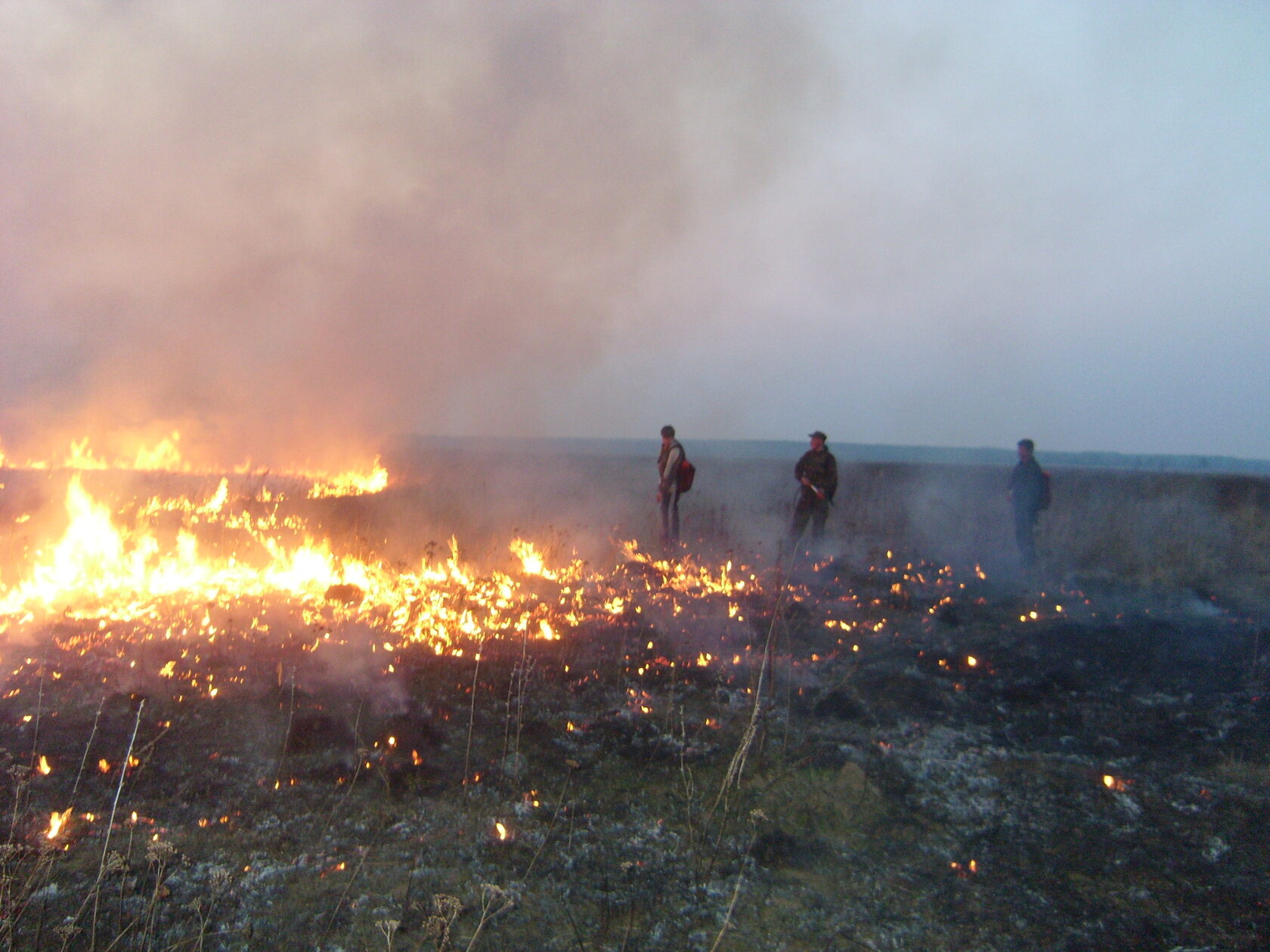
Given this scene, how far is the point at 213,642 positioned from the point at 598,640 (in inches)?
140

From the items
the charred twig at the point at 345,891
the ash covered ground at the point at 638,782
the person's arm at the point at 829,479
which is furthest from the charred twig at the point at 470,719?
the person's arm at the point at 829,479

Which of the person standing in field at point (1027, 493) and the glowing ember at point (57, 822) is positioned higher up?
the person standing in field at point (1027, 493)

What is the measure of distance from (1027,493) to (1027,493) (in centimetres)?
2

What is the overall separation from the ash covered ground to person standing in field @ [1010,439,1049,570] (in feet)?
7.84

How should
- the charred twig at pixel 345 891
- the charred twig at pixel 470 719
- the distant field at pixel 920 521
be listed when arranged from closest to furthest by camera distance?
1. the charred twig at pixel 345 891
2. the charred twig at pixel 470 719
3. the distant field at pixel 920 521

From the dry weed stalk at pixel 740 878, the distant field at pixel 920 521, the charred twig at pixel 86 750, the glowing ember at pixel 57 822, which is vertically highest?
the distant field at pixel 920 521

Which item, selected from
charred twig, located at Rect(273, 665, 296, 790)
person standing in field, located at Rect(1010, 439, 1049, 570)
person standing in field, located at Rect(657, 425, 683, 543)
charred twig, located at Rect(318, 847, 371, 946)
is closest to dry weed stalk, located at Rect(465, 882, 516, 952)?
charred twig, located at Rect(318, 847, 371, 946)

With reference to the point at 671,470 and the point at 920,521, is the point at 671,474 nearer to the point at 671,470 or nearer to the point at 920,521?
the point at 671,470

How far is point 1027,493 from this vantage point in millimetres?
11062

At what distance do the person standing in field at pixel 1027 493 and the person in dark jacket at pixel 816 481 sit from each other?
8.83 ft

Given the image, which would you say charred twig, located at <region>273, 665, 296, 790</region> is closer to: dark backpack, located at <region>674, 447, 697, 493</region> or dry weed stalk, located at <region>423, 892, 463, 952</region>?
dry weed stalk, located at <region>423, 892, 463, 952</region>

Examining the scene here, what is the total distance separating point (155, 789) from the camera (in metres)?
4.29

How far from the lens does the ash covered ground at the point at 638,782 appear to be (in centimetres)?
344

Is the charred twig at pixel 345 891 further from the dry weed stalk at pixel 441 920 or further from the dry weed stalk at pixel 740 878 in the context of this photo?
the dry weed stalk at pixel 740 878
